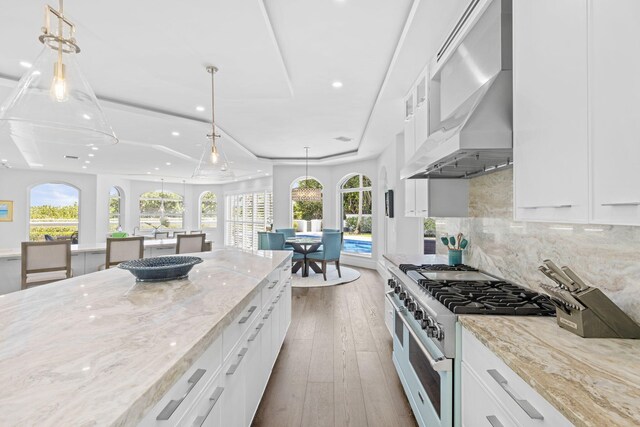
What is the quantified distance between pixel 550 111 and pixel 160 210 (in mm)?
12975

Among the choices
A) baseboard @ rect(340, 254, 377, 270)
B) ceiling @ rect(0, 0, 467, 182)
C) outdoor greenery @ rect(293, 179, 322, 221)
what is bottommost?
baseboard @ rect(340, 254, 377, 270)

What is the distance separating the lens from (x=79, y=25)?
86.4 inches

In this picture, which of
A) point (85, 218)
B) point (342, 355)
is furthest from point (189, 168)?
point (342, 355)

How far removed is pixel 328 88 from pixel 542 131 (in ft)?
8.63

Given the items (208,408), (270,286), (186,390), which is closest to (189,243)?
(270,286)

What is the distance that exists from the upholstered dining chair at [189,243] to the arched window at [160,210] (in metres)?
7.79

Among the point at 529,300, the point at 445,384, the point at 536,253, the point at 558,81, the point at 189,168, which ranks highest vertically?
the point at 189,168

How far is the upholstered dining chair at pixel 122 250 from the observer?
371 centimetres

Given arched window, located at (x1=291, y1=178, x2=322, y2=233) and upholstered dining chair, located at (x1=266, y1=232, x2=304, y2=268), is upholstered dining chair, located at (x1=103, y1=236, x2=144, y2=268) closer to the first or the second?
upholstered dining chair, located at (x1=266, y1=232, x2=304, y2=268)

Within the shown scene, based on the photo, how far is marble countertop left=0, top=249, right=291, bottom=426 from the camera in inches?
25.6

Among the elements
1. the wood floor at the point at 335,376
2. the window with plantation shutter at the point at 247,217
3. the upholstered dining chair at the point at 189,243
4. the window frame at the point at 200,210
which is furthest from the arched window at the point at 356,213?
the window frame at the point at 200,210

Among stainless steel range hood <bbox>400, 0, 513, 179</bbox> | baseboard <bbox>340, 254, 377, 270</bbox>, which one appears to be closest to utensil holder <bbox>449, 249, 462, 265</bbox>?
stainless steel range hood <bbox>400, 0, 513, 179</bbox>

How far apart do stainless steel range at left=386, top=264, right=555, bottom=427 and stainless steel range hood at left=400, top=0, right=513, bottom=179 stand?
73 cm

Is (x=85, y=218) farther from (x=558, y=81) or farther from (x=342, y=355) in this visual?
(x=558, y=81)
